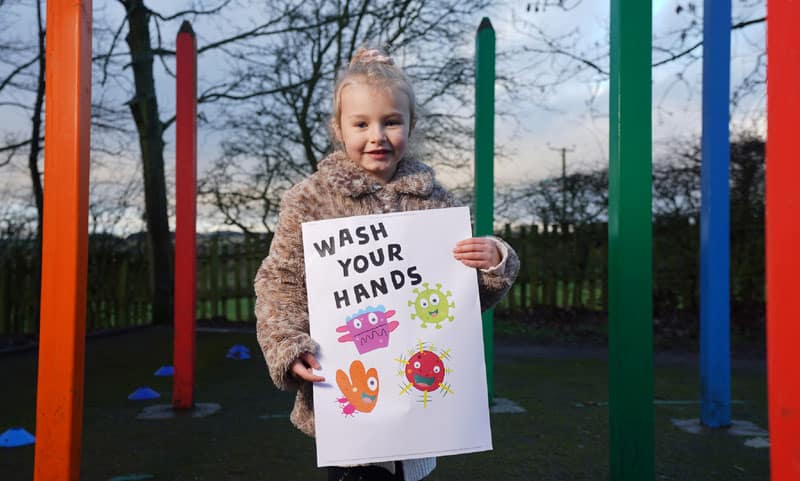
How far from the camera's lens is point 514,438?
3.17 meters

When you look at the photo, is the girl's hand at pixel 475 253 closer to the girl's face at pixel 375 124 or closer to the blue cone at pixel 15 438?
the girl's face at pixel 375 124

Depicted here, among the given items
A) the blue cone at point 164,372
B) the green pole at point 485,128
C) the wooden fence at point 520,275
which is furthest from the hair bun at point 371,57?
the wooden fence at point 520,275

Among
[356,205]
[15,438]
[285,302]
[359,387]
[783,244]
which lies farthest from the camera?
[15,438]

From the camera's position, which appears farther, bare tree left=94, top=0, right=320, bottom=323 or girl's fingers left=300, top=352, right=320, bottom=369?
bare tree left=94, top=0, right=320, bottom=323

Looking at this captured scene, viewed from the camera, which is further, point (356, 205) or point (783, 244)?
point (356, 205)

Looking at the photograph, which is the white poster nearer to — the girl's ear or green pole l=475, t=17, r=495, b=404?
the girl's ear

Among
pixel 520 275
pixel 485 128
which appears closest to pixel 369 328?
pixel 485 128

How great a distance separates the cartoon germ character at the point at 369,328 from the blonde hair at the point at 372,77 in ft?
1.88

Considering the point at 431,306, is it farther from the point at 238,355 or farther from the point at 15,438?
the point at 238,355

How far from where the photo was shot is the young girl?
1.69 meters

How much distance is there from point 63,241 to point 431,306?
1049 mm

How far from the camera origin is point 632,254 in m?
2.16

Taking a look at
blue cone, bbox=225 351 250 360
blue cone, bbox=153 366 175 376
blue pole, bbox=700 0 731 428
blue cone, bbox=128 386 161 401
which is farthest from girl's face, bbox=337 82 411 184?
blue cone, bbox=225 351 250 360

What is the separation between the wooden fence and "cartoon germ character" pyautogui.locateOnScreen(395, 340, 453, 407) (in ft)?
24.5
